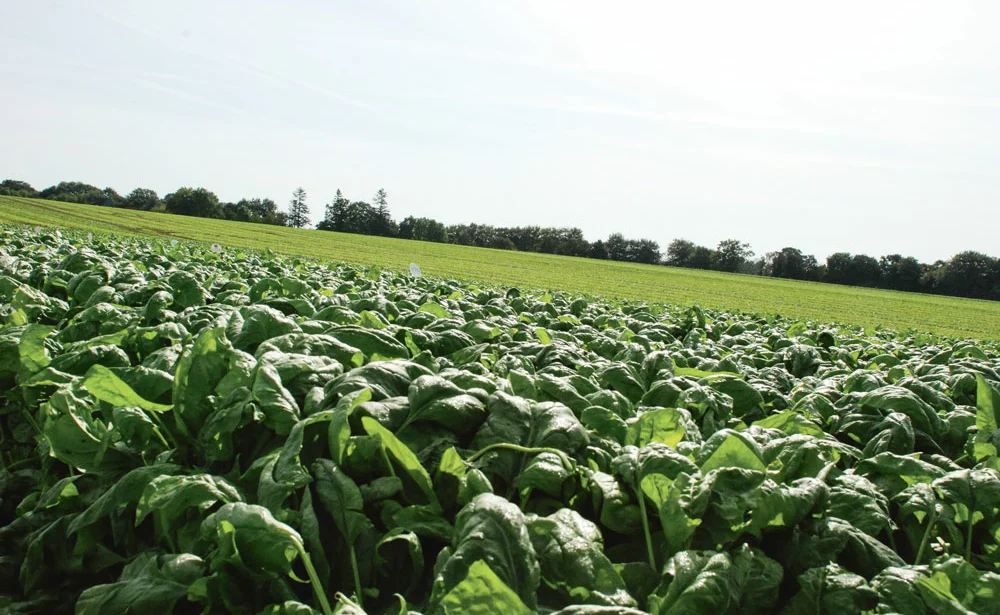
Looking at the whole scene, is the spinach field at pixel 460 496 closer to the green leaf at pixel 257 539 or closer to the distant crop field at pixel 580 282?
the green leaf at pixel 257 539

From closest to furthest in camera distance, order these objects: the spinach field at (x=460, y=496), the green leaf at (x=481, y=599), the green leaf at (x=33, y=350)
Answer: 1. the green leaf at (x=481, y=599)
2. the spinach field at (x=460, y=496)
3. the green leaf at (x=33, y=350)

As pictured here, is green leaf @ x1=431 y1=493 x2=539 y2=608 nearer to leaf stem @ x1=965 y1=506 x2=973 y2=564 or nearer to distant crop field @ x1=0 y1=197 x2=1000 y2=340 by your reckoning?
leaf stem @ x1=965 y1=506 x2=973 y2=564

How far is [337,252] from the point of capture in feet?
124

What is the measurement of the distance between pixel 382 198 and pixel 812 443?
125519mm

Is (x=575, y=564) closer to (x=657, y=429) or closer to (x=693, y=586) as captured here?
(x=693, y=586)

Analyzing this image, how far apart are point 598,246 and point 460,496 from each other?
9589 cm

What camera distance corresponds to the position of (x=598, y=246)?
95.5 m

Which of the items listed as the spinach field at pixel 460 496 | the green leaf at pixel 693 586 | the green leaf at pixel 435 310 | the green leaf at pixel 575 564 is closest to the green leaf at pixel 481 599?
the spinach field at pixel 460 496

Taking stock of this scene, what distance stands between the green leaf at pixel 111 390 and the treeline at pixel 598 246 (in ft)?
301

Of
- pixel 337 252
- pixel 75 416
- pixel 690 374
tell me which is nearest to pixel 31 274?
pixel 75 416

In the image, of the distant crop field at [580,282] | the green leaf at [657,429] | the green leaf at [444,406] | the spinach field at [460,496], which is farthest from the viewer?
the distant crop field at [580,282]

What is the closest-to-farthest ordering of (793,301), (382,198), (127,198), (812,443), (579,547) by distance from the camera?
(579,547) → (812,443) → (793,301) → (127,198) → (382,198)

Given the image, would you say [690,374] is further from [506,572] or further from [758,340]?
[758,340]

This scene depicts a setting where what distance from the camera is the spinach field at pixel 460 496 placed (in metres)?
1.36
